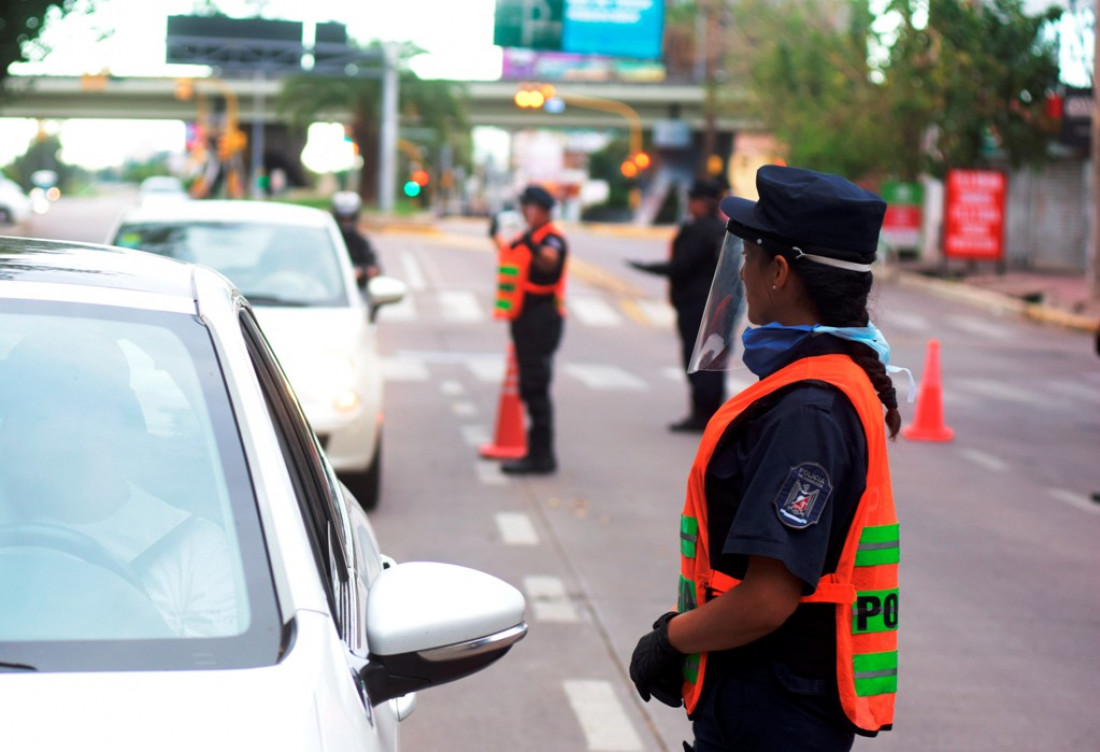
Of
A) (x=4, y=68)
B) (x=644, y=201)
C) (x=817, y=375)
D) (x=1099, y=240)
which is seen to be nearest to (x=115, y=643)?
(x=817, y=375)

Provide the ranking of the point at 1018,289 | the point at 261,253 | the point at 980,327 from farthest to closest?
1. the point at 1018,289
2. the point at 980,327
3. the point at 261,253

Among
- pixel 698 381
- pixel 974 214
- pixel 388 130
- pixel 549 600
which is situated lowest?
pixel 549 600

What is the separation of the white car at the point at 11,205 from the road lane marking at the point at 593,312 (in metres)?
17.4

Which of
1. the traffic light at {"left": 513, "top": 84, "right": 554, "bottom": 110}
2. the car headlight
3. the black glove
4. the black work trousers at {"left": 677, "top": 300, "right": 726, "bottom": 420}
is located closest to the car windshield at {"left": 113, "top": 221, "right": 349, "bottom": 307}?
the car headlight

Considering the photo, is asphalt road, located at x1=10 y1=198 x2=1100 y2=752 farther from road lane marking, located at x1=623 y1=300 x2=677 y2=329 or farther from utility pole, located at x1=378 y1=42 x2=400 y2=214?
utility pole, located at x1=378 y1=42 x2=400 y2=214

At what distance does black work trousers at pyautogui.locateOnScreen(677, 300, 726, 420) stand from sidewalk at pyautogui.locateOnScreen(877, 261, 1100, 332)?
45.8 ft

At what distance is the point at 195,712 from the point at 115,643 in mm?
284

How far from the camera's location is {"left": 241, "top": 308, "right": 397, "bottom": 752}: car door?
2.58 metres

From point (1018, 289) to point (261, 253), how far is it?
2496cm

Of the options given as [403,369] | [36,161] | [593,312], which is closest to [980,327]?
[593,312]

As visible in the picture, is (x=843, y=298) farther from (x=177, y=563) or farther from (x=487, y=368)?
(x=487, y=368)

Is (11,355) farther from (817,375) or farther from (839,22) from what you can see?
(839,22)

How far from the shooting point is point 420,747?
4977mm

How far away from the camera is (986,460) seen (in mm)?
12055
